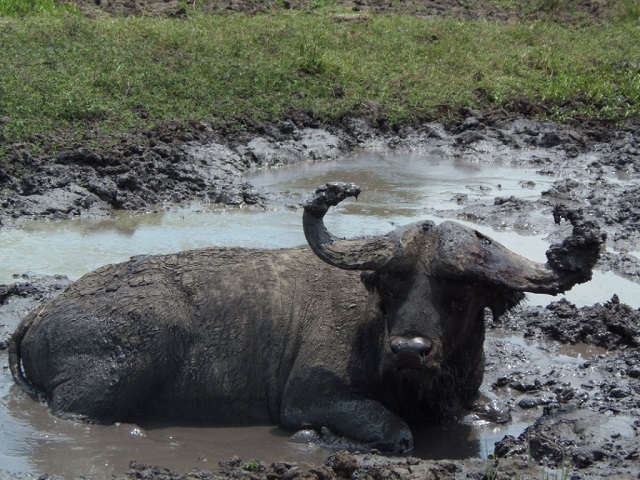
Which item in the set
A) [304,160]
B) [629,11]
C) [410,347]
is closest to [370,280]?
[410,347]

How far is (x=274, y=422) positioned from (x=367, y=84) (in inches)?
369

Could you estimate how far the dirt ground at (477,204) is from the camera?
577 cm

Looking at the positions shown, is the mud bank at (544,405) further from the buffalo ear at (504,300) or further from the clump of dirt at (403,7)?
the clump of dirt at (403,7)

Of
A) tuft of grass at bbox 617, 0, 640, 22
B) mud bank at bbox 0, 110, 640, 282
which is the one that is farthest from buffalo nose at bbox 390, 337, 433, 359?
tuft of grass at bbox 617, 0, 640, 22

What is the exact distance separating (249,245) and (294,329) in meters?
3.49

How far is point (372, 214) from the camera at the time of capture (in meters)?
11.4

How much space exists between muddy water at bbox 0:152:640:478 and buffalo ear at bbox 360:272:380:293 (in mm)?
888

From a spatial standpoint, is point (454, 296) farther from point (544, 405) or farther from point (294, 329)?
point (544, 405)

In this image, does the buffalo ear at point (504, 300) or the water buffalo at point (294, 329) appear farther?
the buffalo ear at point (504, 300)

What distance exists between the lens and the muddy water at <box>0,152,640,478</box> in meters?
6.17

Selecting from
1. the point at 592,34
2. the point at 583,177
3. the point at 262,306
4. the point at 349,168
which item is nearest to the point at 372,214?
the point at 349,168

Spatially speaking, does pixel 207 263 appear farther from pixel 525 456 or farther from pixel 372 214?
pixel 372 214

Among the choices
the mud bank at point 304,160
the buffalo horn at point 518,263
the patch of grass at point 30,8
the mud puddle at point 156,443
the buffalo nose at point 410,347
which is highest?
the patch of grass at point 30,8

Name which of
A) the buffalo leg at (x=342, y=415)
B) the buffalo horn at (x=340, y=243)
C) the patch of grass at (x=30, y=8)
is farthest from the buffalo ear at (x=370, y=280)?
the patch of grass at (x=30, y=8)
